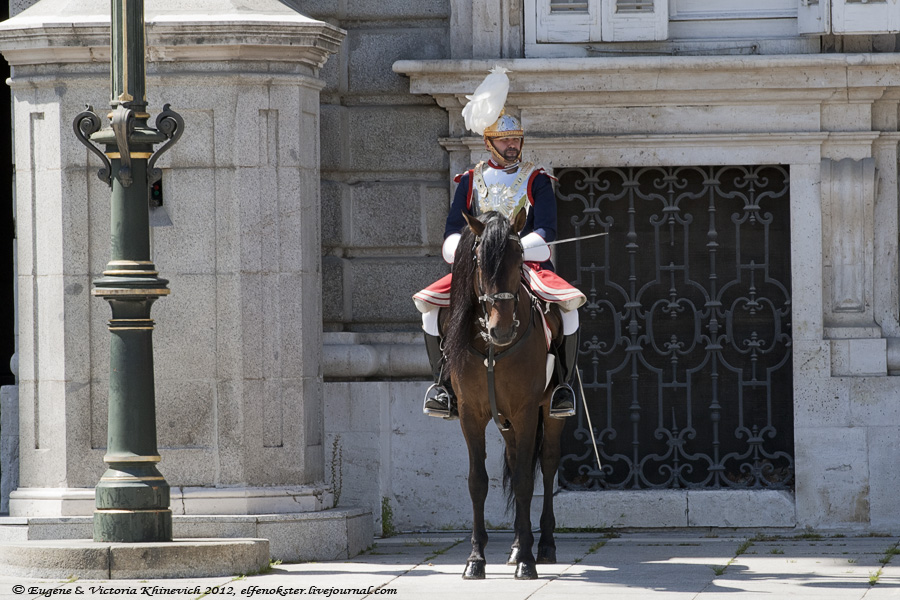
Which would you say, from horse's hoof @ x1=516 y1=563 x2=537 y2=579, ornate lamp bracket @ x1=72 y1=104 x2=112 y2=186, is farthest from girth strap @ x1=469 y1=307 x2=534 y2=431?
ornate lamp bracket @ x1=72 y1=104 x2=112 y2=186

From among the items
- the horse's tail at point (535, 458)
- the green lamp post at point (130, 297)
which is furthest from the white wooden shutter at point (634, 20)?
the green lamp post at point (130, 297)

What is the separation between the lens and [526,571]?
8.44 metres

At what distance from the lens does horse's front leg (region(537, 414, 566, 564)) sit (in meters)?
9.16

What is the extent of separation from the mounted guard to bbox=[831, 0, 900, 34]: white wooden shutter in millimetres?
2838

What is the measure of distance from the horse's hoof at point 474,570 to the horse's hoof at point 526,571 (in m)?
0.21

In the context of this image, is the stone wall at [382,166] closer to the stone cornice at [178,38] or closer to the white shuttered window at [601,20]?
the white shuttered window at [601,20]

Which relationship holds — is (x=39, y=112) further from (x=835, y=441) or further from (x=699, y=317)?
(x=835, y=441)

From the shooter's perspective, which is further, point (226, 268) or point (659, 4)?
point (659, 4)

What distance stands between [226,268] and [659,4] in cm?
369

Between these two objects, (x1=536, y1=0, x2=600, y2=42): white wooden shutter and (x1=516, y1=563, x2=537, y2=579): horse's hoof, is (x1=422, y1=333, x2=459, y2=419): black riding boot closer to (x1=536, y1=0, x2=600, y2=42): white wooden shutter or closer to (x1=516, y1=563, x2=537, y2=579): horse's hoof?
(x1=516, y1=563, x2=537, y2=579): horse's hoof

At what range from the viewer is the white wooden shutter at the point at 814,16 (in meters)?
10.7

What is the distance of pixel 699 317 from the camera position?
11.0 m

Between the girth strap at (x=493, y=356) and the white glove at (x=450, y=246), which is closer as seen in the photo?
the girth strap at (x=493, y=356)

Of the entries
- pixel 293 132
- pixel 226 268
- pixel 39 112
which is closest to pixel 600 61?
pixel 293 132
